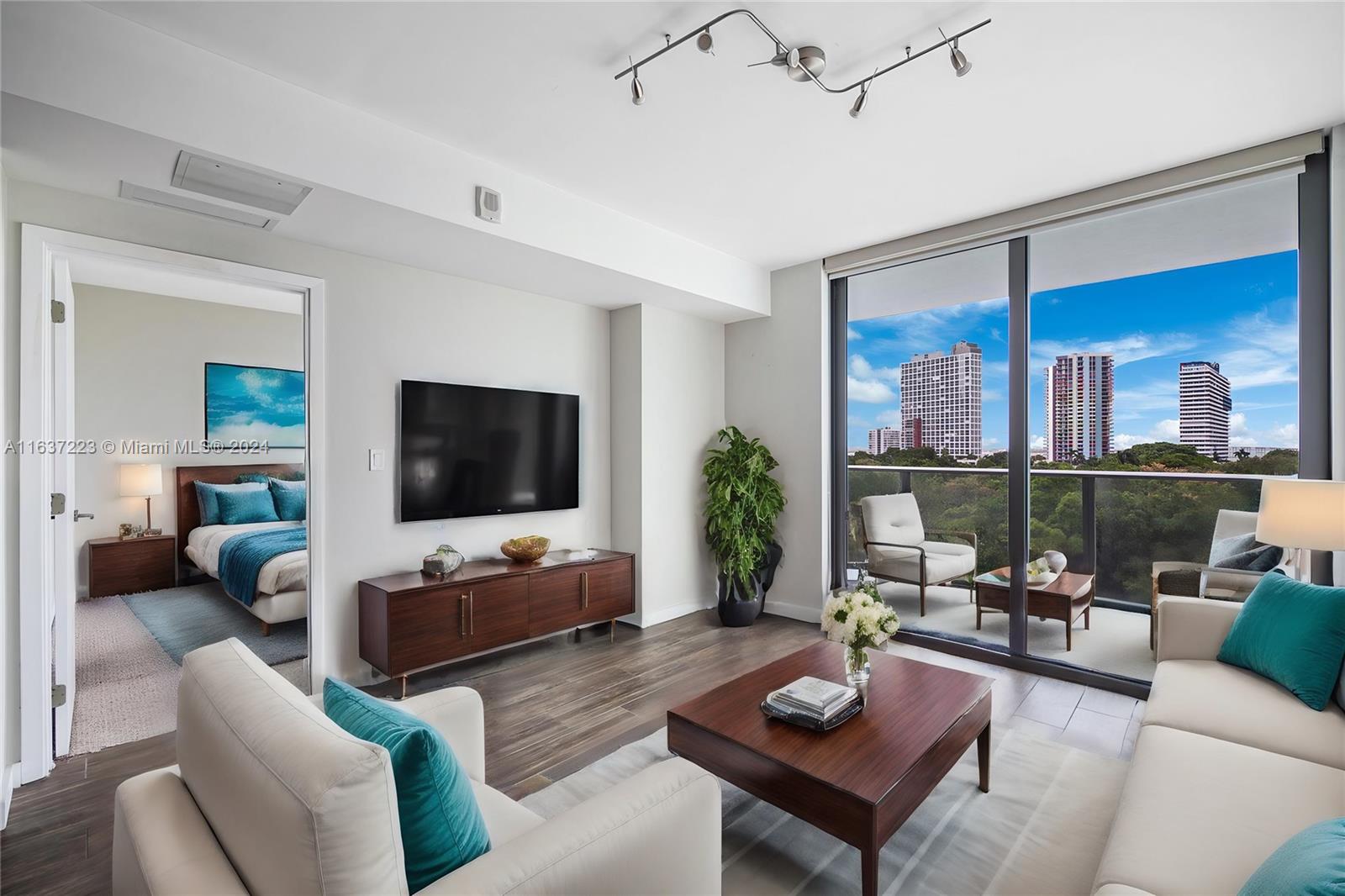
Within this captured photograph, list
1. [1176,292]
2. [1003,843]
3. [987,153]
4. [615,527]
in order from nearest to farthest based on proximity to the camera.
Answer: [1003,843] < [987,153] < [1176,292] < [615,527]

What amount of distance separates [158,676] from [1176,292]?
5.85 metres

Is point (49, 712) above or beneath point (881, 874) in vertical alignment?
above

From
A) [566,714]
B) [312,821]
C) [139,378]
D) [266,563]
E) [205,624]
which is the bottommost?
[566,714]

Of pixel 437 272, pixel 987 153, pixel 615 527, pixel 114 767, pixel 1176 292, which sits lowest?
pixel 114 767

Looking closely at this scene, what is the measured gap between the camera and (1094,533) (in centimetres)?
359

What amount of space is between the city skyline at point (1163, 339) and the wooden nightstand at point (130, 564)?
5691 mm

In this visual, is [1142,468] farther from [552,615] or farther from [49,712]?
[49,712]

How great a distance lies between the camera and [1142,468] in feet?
11.1

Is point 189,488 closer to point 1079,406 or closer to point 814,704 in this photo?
point 814,704

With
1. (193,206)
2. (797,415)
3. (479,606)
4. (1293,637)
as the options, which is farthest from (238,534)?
(1293,637)

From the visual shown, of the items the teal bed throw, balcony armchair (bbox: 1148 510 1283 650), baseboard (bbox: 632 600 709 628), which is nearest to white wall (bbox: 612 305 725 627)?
baseboard (bbox: 632 600 709 628)

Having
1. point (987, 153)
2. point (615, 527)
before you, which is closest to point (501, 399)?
point (615, 527)

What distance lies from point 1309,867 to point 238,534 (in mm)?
5423

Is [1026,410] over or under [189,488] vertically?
over
